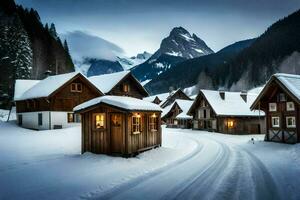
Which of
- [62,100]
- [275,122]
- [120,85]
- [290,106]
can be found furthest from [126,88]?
[290,106]

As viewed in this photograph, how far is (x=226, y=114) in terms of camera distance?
48.2 m

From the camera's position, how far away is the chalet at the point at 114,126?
17.6 metres

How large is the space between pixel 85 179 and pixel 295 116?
2316cm

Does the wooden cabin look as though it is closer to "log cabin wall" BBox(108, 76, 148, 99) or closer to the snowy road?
the snowy road

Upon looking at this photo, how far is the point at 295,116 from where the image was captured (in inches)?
1080

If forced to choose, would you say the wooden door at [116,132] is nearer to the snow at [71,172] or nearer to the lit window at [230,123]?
the snow at [71,172]

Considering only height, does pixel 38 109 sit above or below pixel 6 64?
below

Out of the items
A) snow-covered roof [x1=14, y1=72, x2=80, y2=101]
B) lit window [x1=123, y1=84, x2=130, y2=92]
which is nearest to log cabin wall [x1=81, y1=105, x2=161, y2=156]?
snow-covered roof [x1=14, y1=72, x2=80, y2=101]

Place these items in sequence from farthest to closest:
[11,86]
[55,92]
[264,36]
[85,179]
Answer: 1. [264,36]
2. [11,86]
3. [55,92]
4. [85,179]

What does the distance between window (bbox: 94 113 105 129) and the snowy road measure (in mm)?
6054

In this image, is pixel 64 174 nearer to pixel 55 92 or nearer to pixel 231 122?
pixel 55 92

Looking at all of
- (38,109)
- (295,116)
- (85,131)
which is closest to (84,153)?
(85,131)

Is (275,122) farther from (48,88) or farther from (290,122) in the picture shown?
(48,88)

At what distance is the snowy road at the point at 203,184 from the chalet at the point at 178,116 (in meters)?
46.3
